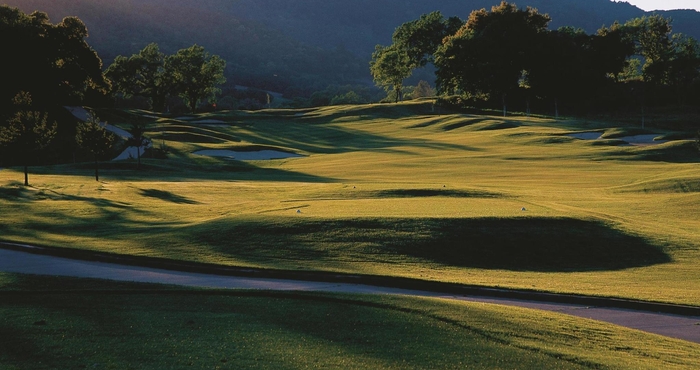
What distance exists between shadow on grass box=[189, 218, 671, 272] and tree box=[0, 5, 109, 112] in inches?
2298

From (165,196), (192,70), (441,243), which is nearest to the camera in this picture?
(441,243)

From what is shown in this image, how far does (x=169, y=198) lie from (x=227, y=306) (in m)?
24.0

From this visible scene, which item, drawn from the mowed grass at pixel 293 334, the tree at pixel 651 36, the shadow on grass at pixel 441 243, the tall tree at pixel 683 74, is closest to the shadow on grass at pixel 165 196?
the shadow on grass at pixel 441 243

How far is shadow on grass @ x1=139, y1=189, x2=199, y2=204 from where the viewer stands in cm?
3528

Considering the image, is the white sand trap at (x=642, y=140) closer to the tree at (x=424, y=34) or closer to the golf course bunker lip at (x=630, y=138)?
the golf course bunker lip at (x=630, y=138)

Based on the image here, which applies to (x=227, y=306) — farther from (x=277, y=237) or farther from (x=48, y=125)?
(x=48, y=125)

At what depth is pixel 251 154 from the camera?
6638 cm

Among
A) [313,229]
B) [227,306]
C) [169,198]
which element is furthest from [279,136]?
[227,306]

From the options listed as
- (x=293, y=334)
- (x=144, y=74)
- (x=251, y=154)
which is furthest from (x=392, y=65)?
(x=293, y=334)

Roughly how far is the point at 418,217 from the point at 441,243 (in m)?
2.22

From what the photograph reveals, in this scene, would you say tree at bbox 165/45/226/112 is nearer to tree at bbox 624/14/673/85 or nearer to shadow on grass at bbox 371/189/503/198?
tree at bbox 624/14/673/85

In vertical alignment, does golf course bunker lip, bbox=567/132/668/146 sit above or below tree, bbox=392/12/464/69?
below

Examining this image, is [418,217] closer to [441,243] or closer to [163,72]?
[441,243]

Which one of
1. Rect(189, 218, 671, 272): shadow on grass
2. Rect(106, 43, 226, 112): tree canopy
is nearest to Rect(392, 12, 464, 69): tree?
Rect(106, 43, 226, 112): tree canopy
